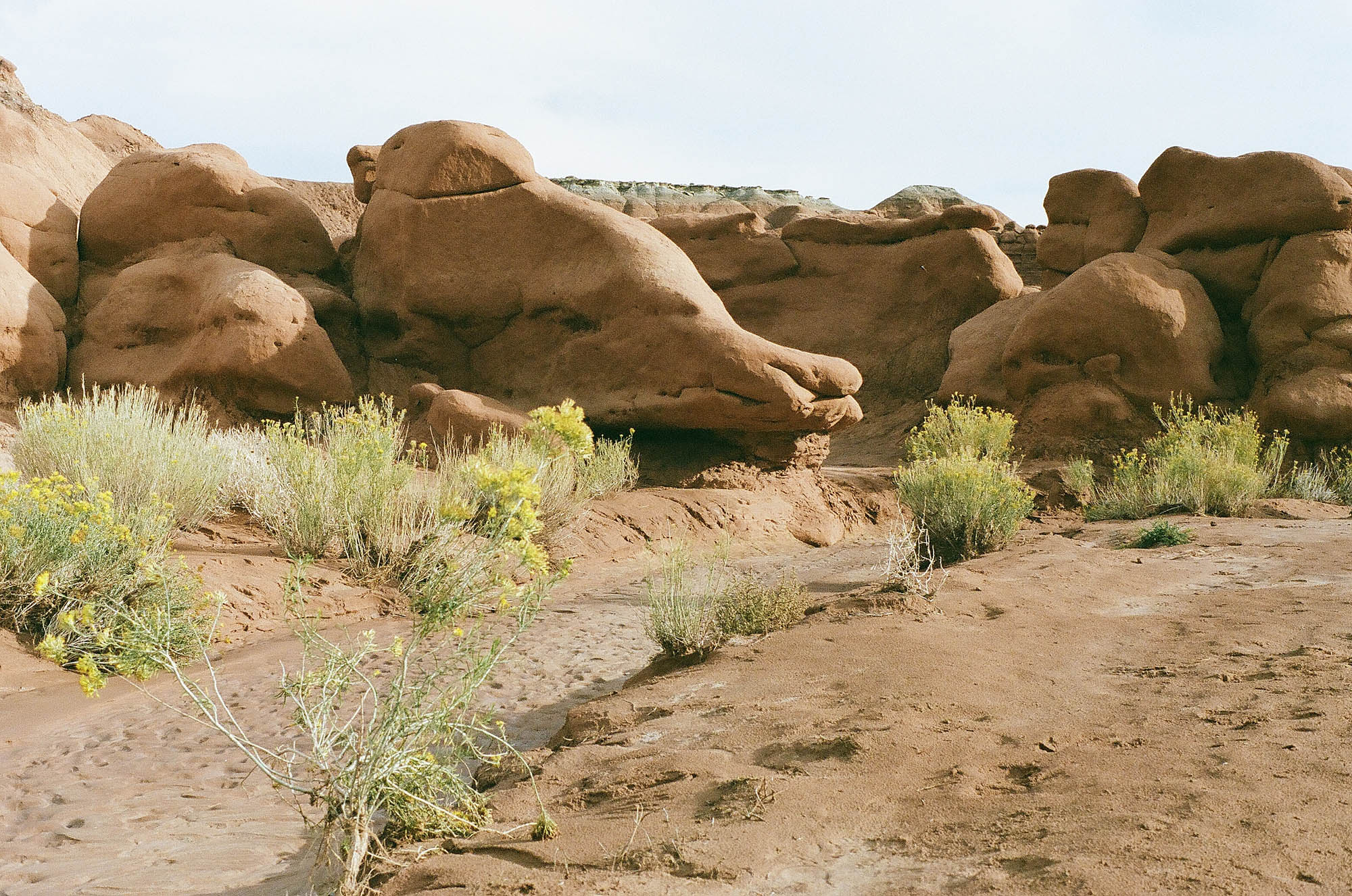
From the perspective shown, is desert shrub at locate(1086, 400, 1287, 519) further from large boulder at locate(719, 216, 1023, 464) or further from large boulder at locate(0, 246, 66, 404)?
large boulder at locate(0, 246, 66, 404)

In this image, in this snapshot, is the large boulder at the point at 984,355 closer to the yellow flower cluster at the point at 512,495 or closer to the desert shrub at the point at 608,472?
the desert shrub at the point at 608,472

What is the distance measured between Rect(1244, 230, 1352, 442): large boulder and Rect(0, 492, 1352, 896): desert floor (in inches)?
348

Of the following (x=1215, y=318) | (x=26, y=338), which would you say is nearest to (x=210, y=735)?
(x=26, y=338)

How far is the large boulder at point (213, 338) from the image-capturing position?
1192cm

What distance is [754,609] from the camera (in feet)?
20.5

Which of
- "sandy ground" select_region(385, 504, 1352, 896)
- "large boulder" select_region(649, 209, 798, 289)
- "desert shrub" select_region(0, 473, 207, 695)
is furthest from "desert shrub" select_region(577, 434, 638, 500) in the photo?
"large boulder" select_region(649, 209, 798, 289)

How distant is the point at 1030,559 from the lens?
834 cm

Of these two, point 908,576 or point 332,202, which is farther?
point 332,202

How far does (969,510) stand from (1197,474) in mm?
3651

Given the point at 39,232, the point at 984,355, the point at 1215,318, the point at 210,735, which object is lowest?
the point at 210,735

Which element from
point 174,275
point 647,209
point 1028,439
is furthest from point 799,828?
point 647,209

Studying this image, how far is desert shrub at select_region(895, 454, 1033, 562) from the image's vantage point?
9.58m

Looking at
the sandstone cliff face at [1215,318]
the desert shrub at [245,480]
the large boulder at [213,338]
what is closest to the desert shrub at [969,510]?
the desert shrub at [245,480]

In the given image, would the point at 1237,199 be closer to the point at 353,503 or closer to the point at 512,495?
the point at 353,503
